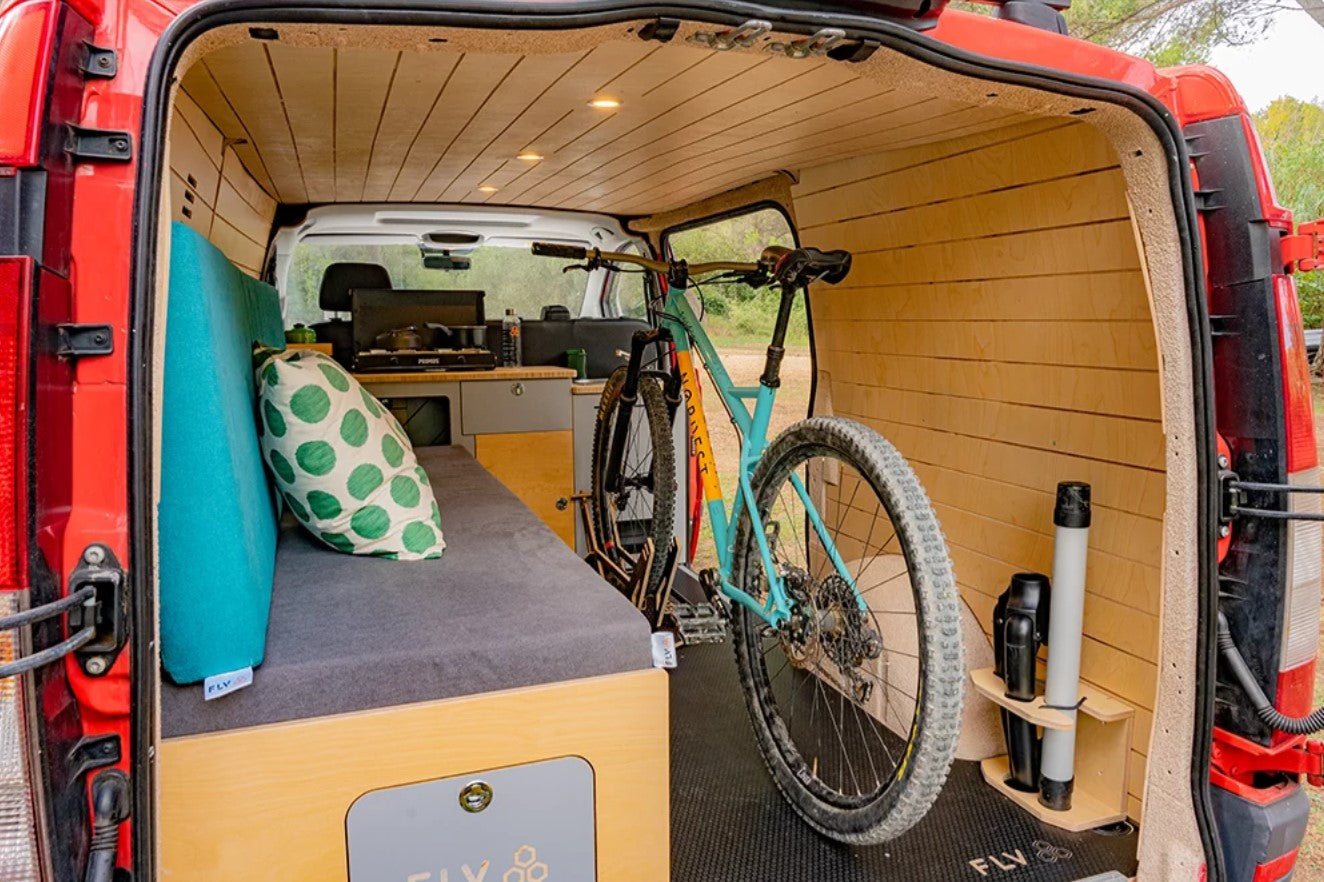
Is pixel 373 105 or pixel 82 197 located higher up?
pixel 373 105

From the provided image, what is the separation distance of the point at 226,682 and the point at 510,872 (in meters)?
0.55

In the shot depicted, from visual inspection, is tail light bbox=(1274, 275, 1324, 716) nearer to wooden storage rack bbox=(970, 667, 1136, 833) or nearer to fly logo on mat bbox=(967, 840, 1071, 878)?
wooden storage rack bbox=(970, 667, 1136, 833)

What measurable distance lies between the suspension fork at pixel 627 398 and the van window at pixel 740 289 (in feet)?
0.66

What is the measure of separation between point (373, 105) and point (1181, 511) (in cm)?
180

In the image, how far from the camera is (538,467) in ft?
13.3

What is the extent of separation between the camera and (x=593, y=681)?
148 cm

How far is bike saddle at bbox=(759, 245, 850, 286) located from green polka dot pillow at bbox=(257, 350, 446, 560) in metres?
1.03

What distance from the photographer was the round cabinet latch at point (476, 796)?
139cm

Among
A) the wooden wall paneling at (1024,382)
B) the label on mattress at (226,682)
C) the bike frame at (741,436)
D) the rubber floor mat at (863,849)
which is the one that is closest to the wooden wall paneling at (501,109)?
the bike frame at (741,436)

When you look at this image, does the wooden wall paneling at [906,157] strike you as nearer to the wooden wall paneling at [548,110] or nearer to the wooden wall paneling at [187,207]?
the wooden wall paneling at [548,110]

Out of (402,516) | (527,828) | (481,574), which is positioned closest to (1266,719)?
(527,828)

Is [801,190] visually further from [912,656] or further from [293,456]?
[293,456]

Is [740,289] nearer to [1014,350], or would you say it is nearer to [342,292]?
[1014,350]

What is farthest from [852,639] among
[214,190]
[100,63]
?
[214,190]
